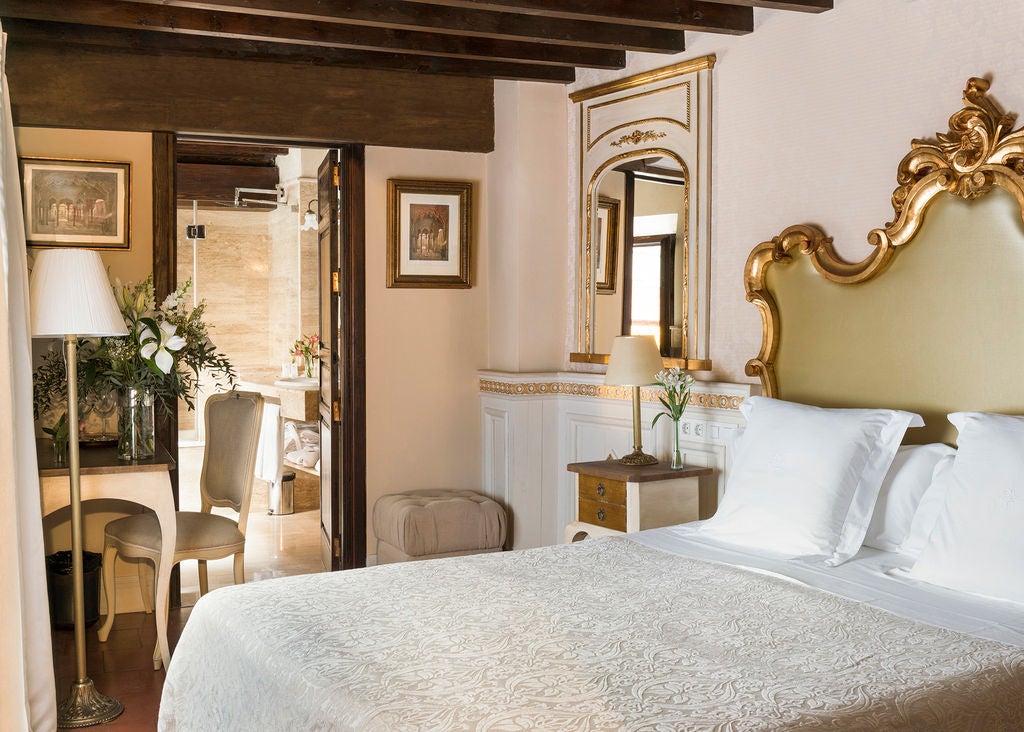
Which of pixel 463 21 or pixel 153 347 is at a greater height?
pixel 463 21

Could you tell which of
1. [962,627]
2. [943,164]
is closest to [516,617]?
[962,627]

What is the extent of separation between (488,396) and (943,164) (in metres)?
2.79

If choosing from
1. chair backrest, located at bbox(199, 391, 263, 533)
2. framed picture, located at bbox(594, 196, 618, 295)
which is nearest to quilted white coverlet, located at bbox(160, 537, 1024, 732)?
chair backrest, located at bbox(199, 391, 263, 533)

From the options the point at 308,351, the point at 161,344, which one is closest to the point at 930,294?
the point at 161,344

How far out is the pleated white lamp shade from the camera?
3.37 metres

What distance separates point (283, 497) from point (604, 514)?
3.59m

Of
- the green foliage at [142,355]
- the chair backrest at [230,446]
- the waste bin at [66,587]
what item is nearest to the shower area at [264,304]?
the waste bin at [66,587]

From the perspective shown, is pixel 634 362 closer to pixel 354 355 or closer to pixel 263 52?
pixel 354 355

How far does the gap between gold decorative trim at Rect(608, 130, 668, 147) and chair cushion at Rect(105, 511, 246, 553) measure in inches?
101

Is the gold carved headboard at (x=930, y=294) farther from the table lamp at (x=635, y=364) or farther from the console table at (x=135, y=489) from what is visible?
the console table at (x=135, y=489)

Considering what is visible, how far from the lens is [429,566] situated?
9.56 ft

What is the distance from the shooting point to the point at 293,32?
422 centimetres

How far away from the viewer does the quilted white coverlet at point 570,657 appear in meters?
1.82

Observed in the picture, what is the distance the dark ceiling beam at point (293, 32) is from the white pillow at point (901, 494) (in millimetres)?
2486
